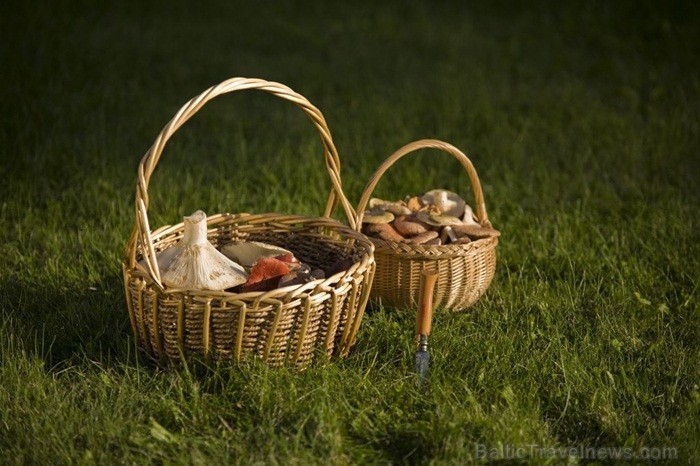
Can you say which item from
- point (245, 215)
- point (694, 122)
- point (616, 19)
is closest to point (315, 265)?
point (245, 215)

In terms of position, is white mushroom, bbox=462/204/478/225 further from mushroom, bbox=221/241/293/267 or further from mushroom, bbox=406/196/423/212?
mushroom, bbox=221/241/293/267

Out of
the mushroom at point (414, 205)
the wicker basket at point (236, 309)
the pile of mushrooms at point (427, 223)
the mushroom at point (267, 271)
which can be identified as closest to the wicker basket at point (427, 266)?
the pile of mushrooms at point (427, 223)

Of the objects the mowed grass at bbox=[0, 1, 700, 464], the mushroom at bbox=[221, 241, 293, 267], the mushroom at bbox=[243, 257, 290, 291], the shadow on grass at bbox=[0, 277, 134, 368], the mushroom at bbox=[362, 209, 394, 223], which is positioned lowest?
the shadow on grass at bbox=[0, 277, 134, 368]

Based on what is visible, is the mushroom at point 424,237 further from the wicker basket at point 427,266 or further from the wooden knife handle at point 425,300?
the wooden knife handle at point 425,300

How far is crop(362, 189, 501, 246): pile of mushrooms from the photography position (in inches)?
139

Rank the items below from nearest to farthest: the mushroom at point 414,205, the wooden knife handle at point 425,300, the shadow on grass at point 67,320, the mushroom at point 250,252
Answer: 1. the wooden knife handle at point 425,300
2. the shadow on grass at point 67,320
3. the mushroom at point 250,252
4. the mushroom at point 414,205

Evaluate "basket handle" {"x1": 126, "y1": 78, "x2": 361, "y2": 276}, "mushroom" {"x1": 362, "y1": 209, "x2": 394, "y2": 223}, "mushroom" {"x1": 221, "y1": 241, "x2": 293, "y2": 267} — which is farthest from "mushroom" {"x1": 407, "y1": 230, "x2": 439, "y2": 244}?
"basket handle" {"x1": 126, "y1": 78, "x2": 361, "y2": 276}

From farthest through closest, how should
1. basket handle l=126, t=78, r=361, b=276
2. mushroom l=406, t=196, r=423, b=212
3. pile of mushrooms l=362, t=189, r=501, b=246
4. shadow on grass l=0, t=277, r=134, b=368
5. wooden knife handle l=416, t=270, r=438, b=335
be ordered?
mushroom l=406, t=196, r=423, b=212
pile of mushrooms l=362, t=189, r=501, b=246
shadow on grass l=0, t=277, r=134, b=368
wooden knife handle l=416, t=270, r=438, b=335
basket handle l=126, t=78, r=361, b=276

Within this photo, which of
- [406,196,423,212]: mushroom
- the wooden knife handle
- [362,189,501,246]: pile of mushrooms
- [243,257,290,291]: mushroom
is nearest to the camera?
the wooden knife handle

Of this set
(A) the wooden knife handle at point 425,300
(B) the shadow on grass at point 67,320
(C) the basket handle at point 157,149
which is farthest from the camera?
(B) the shadow on grass at point 67,320

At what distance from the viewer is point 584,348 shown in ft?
10.9

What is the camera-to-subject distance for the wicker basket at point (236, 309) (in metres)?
2.86

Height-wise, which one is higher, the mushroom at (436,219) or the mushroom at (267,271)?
the mushroom at (436,219)

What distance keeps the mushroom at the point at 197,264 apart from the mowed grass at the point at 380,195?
0.31 metres
